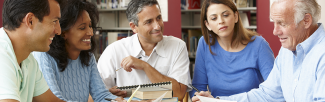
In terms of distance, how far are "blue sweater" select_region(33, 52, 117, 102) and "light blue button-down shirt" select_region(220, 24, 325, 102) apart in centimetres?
93

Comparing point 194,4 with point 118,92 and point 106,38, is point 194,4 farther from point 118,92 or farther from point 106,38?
point 118,92

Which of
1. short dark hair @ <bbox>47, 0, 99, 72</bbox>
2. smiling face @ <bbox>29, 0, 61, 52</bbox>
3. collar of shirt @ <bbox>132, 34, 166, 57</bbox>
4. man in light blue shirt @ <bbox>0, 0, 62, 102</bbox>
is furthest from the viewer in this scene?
collar of shirt @ <bbox>132, 34, 166, 57</bbox>

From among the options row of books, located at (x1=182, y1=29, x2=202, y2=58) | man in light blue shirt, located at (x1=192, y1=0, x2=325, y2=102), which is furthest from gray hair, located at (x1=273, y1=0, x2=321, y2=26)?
row of books, located at (x1=182, y1=29, x2=202, y2=58)

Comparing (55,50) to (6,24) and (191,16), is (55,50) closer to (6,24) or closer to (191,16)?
(6,24)

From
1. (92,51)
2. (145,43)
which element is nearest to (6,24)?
(92,51)

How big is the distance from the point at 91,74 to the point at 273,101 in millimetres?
1077

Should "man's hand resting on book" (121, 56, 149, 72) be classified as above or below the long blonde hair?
below

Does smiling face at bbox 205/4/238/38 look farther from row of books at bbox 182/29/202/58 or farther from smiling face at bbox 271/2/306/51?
row of books at bbox 182/29/202/58

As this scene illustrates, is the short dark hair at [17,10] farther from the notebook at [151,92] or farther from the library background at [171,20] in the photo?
the library background at [171,20]

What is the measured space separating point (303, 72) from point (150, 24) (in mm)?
1042

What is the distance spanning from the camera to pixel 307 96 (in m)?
1.17

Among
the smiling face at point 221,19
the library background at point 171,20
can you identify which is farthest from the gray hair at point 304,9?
the library background at point 171,20

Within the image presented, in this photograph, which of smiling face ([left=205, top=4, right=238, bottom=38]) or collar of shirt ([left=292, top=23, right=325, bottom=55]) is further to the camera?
smiling face ([left=205, top=4, right=238, bottom=38])

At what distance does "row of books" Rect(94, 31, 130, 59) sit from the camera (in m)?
3.94
